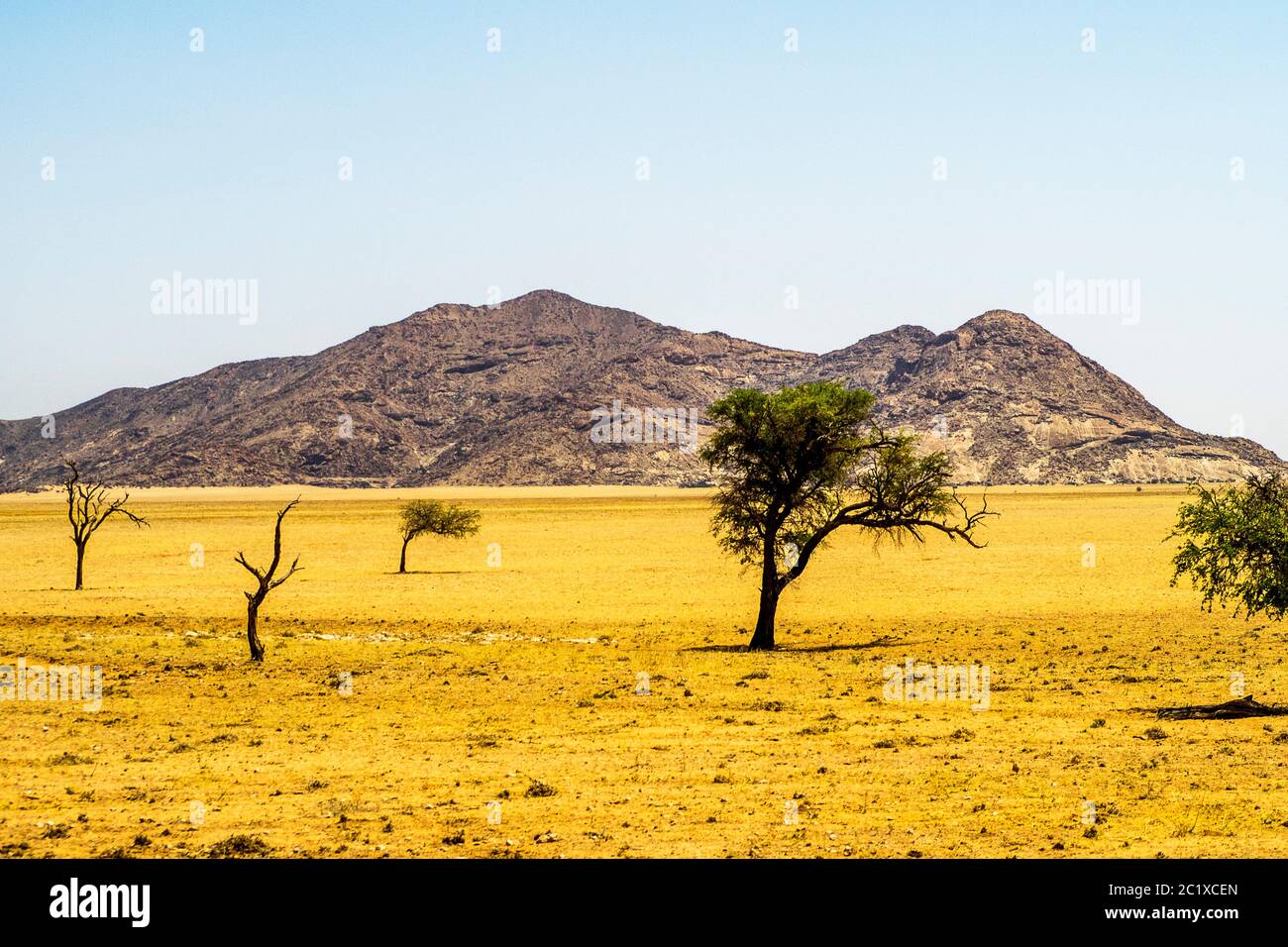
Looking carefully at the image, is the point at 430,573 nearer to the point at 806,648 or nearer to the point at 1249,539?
the point at 806,648

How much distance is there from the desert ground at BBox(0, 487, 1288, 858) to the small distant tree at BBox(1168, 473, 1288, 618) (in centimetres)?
290

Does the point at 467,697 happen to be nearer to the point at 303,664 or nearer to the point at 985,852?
the point at 303,664

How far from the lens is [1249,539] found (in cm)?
2580

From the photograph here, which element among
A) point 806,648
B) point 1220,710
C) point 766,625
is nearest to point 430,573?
point 766,625

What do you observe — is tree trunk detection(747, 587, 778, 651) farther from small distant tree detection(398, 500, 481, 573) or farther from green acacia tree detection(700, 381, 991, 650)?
small distant tree detection(398, 500, 481, 573)

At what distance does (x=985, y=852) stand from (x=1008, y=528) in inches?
3885

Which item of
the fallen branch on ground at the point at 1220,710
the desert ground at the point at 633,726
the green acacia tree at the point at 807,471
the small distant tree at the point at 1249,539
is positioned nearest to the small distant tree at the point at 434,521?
the desert ground at the point at 633,726

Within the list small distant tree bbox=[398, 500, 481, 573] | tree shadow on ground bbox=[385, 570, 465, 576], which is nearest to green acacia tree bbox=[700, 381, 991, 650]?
tree shadow on ground bbox=[385, 570, 465, 576]

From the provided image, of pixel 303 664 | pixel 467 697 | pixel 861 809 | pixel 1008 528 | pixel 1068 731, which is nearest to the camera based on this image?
pixel 861 809

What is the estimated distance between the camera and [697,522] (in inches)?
4948

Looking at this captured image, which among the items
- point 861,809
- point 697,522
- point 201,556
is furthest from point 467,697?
point 697,522

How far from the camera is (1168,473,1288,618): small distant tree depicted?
2555 cm

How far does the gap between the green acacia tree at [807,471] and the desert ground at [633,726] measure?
3862mm
